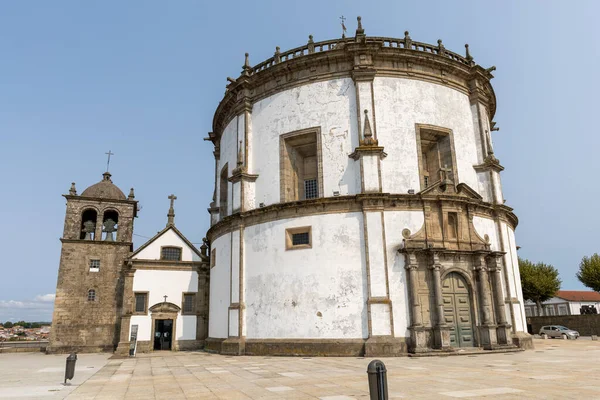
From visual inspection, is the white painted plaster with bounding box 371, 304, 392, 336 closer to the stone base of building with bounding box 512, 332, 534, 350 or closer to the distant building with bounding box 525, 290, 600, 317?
the stone base of building with bounding box 512, 332, 534, 350

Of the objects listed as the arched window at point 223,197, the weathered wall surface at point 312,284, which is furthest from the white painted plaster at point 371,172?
the arched window at point 223,197

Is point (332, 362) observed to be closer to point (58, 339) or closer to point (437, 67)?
point (437, 67)

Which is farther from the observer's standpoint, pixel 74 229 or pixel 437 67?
pixel 74 229

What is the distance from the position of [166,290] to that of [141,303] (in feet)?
5.42

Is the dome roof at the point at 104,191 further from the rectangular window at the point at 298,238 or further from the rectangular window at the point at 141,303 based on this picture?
the rectangular window at the point at 298,238

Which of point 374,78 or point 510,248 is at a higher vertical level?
point 374,78

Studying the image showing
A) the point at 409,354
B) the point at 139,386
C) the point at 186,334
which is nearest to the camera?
the point at 139,386

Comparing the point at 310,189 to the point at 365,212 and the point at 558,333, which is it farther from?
the point at 558,333

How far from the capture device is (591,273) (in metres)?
42.5

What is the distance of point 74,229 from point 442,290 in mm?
24212

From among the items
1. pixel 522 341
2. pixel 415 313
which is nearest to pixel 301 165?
pixel 415 313

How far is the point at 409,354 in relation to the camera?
17109mm

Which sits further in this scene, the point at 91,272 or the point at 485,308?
the point at 91,272

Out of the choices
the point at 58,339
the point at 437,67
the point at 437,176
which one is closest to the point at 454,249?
the point at 437,176
